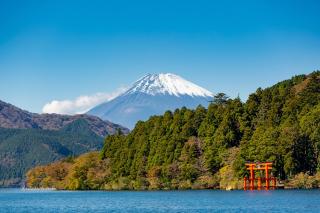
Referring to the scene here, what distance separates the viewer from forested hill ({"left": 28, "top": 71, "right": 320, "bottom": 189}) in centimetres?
10631

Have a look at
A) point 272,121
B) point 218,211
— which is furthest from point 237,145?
point 218,211

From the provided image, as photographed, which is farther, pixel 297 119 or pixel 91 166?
pixel 91 166

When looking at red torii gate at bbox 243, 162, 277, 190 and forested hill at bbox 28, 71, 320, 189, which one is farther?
forested hill at bbox 28, 71, 320, 189

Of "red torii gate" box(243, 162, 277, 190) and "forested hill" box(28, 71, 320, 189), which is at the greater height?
"forested hill" box(28, 71, 320, 189)

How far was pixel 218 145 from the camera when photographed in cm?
12262

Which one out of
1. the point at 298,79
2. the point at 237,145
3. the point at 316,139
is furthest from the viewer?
the point at 298,79

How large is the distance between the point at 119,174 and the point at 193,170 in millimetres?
27882

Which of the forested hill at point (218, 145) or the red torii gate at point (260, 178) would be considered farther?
the forested hill at point (218, 145)

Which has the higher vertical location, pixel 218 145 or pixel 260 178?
pixel 218 145

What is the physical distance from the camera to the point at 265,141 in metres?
107

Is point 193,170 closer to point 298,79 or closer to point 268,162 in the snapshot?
point 268,162

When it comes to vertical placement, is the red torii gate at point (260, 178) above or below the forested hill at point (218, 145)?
below

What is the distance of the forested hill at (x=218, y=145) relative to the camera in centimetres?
10631

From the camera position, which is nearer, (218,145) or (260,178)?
(260,178)
